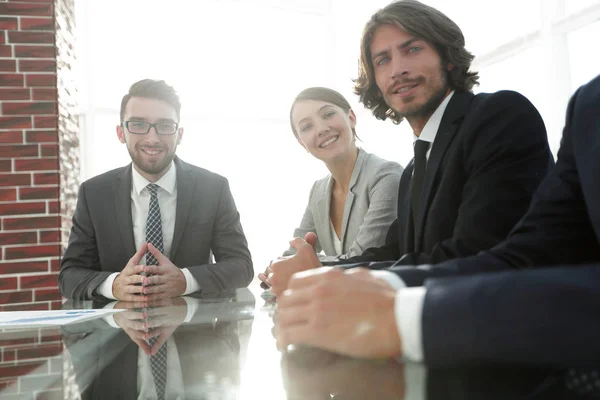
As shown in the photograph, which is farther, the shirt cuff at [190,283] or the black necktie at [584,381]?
the shirt cuff at [190,283]

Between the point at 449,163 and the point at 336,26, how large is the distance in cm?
638

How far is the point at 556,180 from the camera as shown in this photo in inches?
40.9

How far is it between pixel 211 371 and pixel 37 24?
3366 millimetres

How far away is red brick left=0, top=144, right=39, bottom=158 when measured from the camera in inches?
126

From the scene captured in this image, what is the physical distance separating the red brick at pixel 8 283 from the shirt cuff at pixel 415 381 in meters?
3.23

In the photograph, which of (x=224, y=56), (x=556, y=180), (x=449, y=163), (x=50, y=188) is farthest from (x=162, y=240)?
(x=224, y=56)

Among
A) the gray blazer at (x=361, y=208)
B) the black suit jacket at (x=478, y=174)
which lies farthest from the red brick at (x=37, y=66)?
the black suit jacket at (x=478, y=174)

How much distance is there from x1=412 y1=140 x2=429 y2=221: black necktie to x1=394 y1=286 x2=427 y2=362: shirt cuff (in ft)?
3.66

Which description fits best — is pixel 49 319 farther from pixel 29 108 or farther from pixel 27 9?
pixel 27 9

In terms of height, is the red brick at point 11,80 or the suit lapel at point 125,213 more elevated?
the red brick at point 11,80

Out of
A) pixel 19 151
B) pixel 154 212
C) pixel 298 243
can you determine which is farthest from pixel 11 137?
pixel 298 243

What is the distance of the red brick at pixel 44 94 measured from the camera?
3.29 metres

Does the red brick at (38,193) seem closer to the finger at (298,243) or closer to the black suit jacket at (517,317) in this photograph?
the finger at (298,243)

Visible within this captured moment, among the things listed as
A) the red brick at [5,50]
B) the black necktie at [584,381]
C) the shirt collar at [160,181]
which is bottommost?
the black necktie at [584,381]
